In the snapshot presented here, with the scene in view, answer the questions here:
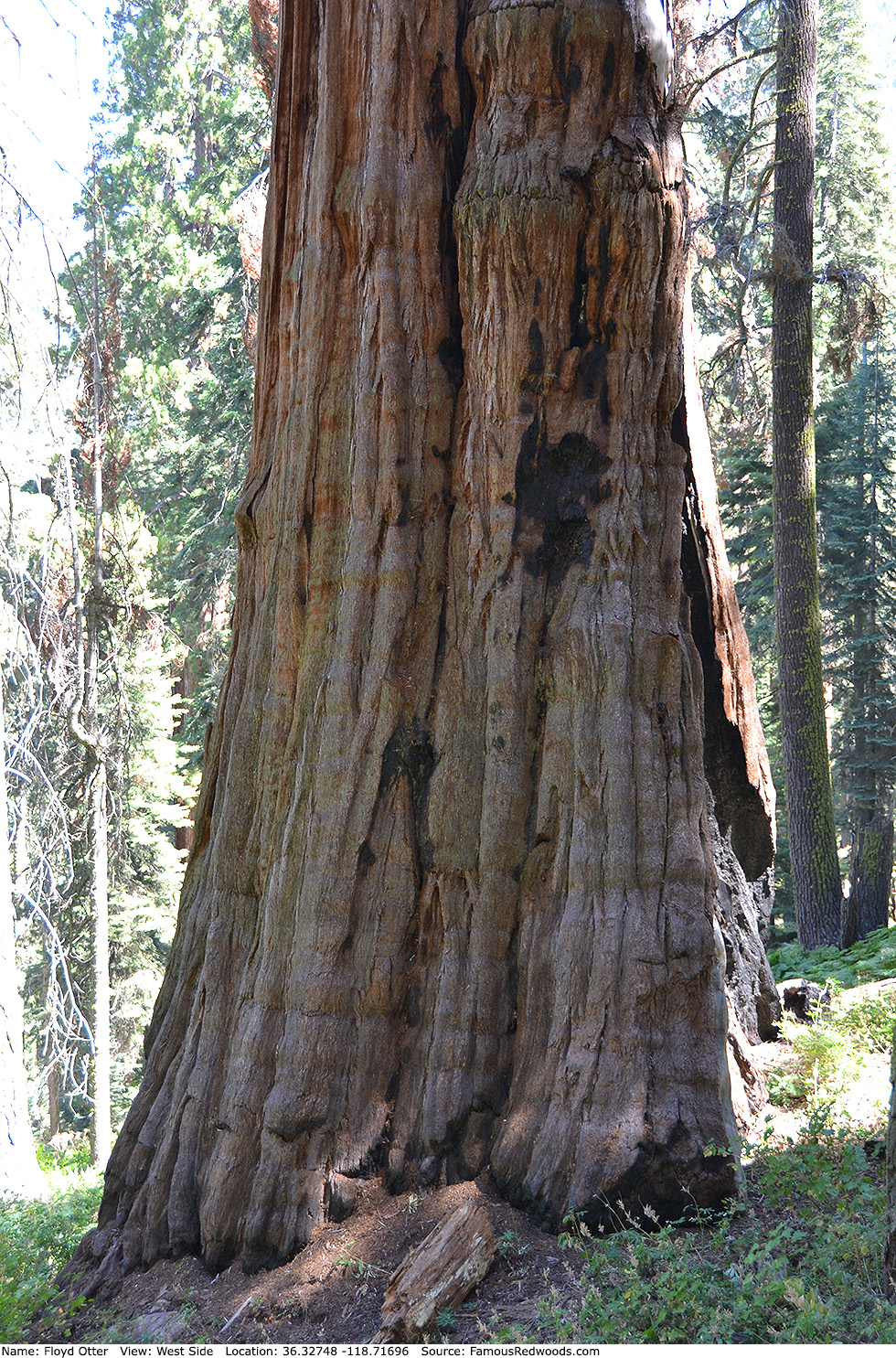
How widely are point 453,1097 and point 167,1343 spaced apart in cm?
124

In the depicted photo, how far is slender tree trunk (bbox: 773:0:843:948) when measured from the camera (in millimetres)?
9891

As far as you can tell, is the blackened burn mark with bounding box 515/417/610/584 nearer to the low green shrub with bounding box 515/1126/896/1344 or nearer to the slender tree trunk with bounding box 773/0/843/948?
the low green shrub with bounding box 515/1126/896/1344

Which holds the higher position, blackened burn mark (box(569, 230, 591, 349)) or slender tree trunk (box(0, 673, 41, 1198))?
blackened burn mark (box(569, 230, 591, 349))

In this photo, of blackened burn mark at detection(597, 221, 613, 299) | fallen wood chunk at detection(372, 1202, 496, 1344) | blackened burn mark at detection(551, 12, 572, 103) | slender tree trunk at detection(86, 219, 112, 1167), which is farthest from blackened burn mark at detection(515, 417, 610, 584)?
slender tree trunk at detection(86, 219, 112, 1167)

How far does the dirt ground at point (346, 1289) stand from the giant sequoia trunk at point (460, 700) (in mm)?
121

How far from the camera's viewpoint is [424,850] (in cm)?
396

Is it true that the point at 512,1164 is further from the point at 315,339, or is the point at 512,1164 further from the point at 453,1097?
the point at 315,339

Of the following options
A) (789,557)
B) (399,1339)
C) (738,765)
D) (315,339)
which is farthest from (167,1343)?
(789,557)

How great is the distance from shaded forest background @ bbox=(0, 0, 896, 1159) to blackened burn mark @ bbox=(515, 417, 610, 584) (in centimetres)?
366

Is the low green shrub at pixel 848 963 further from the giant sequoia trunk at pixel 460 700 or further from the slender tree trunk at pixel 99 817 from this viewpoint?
the slender tree trunk at pixel 99 817

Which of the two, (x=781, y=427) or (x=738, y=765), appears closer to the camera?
(x=738, y=765)

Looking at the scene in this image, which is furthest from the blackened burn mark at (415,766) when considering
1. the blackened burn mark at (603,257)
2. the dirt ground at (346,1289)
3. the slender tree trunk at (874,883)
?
the slender tree trunk at (874,883)

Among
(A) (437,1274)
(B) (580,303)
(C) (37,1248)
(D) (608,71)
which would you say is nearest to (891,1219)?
(A) (437,1274)

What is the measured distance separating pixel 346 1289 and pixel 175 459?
19.2m
